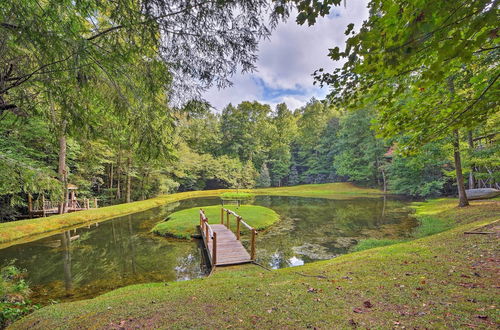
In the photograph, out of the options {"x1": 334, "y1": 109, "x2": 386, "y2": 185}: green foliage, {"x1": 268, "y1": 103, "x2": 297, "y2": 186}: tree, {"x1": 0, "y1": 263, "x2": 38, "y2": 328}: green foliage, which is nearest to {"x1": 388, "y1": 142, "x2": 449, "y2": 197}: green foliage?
{"x1": 334, "y1": 109, "x2": 386, "y2": 185}: green foliage

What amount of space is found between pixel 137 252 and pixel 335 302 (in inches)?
343

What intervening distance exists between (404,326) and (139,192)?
91.9 feet

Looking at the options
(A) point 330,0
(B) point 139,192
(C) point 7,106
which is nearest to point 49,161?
(B) point 139,192

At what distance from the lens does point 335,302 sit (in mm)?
3508

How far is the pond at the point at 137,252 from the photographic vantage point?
22.9ft

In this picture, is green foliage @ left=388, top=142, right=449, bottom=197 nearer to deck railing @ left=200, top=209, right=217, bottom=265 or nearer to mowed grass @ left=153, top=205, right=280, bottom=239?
mowed grass @ left=153, top=205, right=280, bottom=239

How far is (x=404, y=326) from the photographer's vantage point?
267 cm

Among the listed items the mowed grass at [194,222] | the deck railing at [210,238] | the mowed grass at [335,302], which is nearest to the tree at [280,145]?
the mowed grass at [194,222]

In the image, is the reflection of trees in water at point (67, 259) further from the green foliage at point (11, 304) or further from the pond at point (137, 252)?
the green foliage at point (11, 304)

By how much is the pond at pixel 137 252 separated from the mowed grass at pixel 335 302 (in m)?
2.73

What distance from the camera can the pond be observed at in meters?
6.97

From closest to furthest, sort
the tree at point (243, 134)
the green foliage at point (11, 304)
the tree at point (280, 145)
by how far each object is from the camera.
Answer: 1. the green foliage at point (11, 304)
2. the tree at point (243, 134)
3. the tree at point (280, 145)

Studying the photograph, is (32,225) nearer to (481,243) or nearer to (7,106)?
(7,106)

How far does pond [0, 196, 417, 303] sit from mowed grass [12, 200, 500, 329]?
8.95 ft
